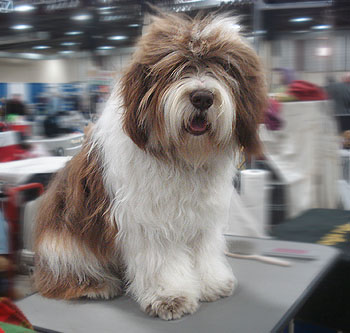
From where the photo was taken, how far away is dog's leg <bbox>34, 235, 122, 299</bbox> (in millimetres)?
1396

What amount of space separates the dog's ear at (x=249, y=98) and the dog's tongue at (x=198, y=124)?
0.37ft

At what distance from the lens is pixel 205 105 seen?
108cm

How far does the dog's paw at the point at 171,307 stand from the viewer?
1.26m

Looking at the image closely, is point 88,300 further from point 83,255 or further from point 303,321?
point 303,321

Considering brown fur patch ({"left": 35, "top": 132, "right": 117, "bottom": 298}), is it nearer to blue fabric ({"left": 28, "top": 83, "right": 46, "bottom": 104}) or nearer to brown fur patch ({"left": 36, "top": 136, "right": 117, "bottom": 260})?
brown fur patch ({"left": 36, "top": 136, "right": 117, "bottom": 260})

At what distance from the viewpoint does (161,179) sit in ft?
4.04

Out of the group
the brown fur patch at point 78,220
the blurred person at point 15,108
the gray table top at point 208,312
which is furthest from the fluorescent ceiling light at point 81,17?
the blurred person at point 15,108

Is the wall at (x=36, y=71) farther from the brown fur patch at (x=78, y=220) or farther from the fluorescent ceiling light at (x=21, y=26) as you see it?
the brown fur patch at (x=78, y=220)

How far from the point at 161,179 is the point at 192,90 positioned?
29 cm

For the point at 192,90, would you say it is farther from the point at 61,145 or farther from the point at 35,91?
the point at 35,91

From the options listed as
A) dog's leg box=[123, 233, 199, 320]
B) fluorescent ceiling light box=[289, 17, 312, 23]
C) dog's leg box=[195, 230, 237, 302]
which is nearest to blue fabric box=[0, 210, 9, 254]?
dog's leg box=[123, 233, 199, 320]

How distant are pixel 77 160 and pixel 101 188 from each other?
0.16 metres

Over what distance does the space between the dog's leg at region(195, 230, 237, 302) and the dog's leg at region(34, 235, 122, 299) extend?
0.97 feet

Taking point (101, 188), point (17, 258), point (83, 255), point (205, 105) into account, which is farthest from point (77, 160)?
point (17, 258)
